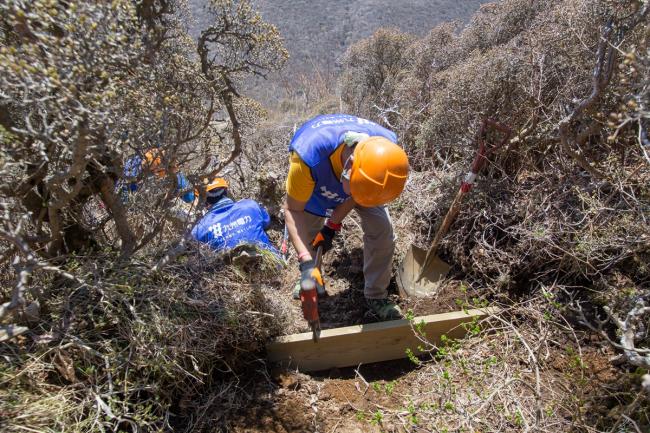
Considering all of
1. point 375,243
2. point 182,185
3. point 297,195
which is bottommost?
point 375,243

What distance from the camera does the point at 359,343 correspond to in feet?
9.08

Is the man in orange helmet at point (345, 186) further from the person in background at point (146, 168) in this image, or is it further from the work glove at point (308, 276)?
the person in background at point (146, 168)

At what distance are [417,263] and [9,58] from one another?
9.23 feet

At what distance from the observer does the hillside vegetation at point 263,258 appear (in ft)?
5.52

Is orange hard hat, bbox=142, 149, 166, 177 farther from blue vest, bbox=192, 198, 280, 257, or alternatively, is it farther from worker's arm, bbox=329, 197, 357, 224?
worker's arm, bbox=329, 197, 357, 224

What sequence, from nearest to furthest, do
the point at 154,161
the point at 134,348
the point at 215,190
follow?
the point at 134,348 → the point at 154,161 → the point at 215,190

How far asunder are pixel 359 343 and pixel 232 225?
1315 mm

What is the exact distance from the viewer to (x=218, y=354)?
2.43m

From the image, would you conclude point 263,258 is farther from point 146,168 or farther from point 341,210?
point 146,168

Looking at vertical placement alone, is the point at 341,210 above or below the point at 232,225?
above

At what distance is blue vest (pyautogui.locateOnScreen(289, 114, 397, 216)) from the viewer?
253 cm

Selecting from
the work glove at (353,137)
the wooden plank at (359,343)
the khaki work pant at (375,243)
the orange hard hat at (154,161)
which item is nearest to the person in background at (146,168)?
the orange hard hat at (154,161)

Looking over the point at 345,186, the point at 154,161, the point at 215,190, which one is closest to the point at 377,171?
the point at 345,186

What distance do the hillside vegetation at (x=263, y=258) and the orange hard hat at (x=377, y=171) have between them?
0.73 metres
